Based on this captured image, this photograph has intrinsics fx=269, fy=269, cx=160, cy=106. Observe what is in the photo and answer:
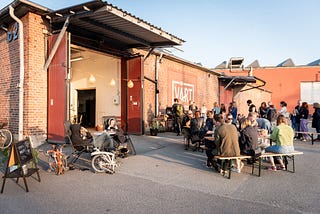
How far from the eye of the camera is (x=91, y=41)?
10094 millimetres

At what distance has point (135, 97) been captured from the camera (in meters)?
11.7

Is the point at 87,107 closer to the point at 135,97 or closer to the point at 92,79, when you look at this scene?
the point at 92,79

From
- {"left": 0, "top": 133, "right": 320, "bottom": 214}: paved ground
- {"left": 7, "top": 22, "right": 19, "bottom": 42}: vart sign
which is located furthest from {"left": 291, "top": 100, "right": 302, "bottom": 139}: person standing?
{"left": 7, "top": 22, "right": 19, "bottom": 42}: vart sign

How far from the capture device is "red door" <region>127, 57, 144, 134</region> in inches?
452

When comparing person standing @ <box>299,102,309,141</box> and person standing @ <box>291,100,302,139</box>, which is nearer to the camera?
person standing @ <box>299,102,309,141</box>

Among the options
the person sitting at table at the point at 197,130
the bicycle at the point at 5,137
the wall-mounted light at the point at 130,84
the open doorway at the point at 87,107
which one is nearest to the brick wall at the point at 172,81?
the wall-mounted light at the point at 130,84

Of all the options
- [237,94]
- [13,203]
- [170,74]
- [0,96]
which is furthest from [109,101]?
[237,94]

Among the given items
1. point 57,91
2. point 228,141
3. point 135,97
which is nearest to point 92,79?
point 135,97

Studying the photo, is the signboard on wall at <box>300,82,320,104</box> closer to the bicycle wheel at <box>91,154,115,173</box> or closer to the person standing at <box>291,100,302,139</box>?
the person standing at <box>291,100,302,139</box>

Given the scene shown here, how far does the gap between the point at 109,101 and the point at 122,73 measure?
169cm

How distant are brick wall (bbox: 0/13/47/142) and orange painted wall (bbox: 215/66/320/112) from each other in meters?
29.8

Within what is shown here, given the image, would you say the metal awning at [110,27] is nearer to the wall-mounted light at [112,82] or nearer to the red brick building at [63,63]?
the red brick building at [63,63]

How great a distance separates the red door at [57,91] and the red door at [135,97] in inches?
150

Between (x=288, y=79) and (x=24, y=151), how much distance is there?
107 feet
